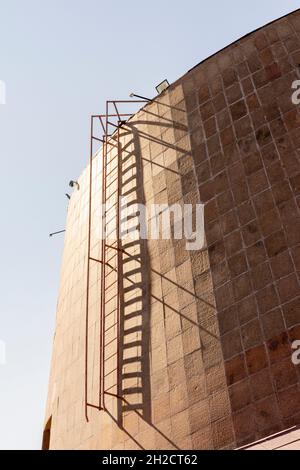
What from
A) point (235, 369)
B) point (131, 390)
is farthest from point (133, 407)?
A: point (235, 369)

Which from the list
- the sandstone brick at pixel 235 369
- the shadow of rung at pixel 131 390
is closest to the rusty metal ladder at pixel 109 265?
the shadow of rung at pixel 131 390

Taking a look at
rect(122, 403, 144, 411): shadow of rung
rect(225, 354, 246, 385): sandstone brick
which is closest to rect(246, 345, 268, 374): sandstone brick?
rect(225, 354, 246, 385): sandstone brick

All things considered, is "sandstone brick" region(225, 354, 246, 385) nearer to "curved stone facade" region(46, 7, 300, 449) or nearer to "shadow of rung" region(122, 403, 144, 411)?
"curved stone facade" region(46, 7, 300, 449)

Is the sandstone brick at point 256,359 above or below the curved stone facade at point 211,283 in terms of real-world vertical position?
below

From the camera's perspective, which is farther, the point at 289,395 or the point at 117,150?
the point at 117,150

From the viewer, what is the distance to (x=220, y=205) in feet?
42.4

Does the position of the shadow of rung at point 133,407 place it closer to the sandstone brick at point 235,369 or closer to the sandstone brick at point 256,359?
the sandstone brick at point 235,369

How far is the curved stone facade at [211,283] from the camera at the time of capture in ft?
34.6

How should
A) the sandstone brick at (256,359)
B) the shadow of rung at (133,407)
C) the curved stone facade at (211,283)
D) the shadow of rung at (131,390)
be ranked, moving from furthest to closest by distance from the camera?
1. the shadow of rung at (131,390)
2. the shadow of rung at (133,407)
3. the curved stone facade at (211,283)
4. the sandstone brick at (256,359)

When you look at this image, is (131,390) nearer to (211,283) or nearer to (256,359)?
(211,283)
